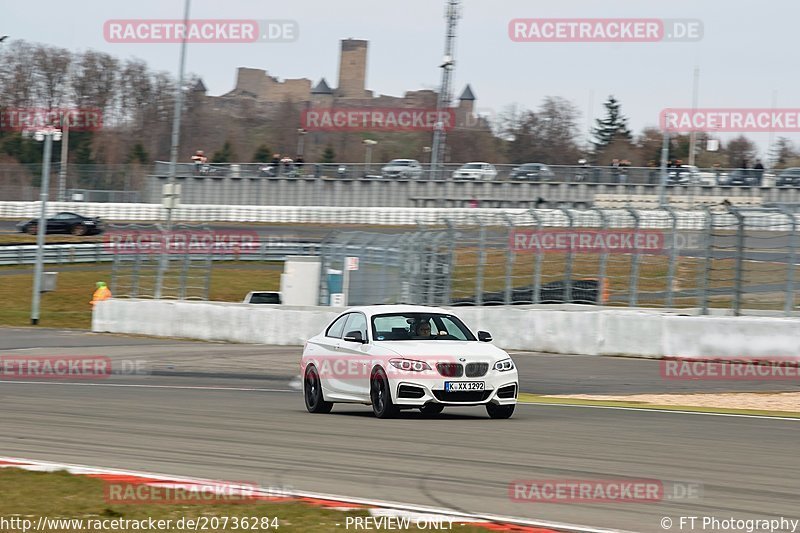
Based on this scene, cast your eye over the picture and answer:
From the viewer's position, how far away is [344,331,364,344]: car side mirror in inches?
521

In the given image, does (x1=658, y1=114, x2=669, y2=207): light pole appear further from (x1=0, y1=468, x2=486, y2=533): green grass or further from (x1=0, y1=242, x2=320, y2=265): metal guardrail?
(x1=0, y1=468, x2=486, y2=533): green grass

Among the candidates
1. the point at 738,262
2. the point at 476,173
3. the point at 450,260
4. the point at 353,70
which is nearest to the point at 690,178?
the point at 476,173

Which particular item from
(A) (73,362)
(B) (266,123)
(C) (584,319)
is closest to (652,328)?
(C) (584,319)

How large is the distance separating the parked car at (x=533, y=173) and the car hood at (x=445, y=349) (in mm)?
39410

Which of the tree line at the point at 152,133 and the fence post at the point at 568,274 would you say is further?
the tree line at the point at 152,133

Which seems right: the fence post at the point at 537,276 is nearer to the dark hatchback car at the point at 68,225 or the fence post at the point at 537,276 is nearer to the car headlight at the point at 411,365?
the car headlight at the point at 411,365

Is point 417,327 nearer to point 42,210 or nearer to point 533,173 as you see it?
point 42,210

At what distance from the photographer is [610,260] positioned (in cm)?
2177

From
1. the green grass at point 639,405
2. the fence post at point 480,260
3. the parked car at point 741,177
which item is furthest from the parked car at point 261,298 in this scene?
the parked car at point 741,177

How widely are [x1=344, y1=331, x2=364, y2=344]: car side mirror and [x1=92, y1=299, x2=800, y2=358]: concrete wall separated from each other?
27.5 feet

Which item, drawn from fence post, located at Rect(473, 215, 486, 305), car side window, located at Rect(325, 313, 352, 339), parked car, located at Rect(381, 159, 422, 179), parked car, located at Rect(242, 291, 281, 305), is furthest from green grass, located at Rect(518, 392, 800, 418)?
parked car, located at Rect(381, 159, 422, 179)

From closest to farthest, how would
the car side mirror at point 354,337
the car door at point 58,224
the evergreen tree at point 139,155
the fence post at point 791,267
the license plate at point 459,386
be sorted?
the license plate at point 459,386, the car side mirror at point 354,337, the fence post at point 791,267, the car door at point 58,224, the evergreen tree at point 139,155

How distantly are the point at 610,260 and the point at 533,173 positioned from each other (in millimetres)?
30536

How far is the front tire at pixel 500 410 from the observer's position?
41.7 ft
